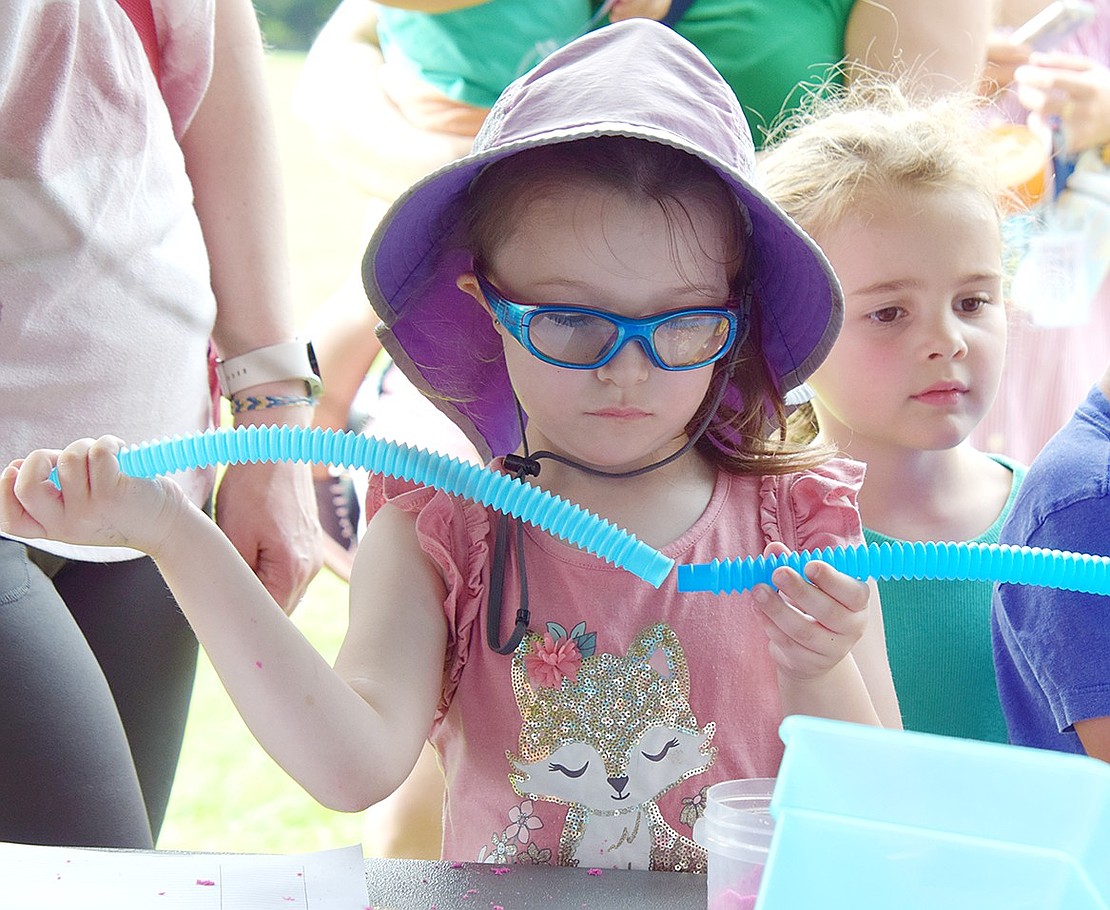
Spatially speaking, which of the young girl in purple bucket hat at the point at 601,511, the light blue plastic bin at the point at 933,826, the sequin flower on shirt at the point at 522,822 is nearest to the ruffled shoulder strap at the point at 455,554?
the young girl in purple bucket hat at the point at 601,511

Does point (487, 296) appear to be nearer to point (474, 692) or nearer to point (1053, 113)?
point (474, 692)

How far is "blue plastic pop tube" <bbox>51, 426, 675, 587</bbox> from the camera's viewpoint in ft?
3.13

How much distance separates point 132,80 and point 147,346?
0.89ft

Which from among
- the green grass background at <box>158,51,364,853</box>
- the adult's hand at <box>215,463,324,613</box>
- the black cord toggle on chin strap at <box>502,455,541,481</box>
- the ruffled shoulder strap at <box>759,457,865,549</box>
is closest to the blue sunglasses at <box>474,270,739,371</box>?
the black cord toggle on chin strap at <box>502,455,541,481</box>

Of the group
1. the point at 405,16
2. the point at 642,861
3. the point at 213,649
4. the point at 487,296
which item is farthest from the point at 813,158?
the point at 213,649

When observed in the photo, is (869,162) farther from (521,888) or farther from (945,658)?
(521,888)

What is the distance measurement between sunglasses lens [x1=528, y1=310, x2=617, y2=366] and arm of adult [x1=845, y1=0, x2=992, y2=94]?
0.95 meters

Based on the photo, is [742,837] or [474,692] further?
[474,692]

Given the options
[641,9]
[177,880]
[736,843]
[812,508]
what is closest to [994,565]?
A: [736,843]

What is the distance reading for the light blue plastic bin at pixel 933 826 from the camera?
2.18 feet

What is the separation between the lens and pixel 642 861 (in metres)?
1.23

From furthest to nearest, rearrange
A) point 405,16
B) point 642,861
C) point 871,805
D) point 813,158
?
point 405,16 < point 813,158 < point 642,861 < point 871,805

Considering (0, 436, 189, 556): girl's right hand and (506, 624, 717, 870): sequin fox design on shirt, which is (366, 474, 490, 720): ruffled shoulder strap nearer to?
(506, 624, 717, 870): sequin fox design on shirt

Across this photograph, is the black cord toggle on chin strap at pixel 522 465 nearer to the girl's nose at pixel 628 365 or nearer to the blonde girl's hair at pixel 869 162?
the girl's nose at pixel 628 365
